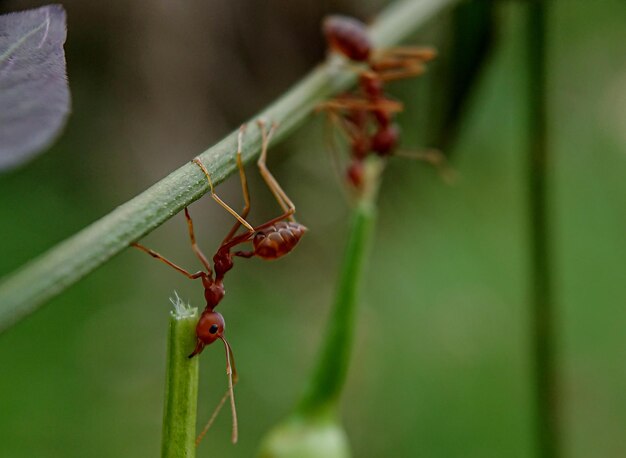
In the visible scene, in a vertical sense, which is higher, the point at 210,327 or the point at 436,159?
the point at 210,327

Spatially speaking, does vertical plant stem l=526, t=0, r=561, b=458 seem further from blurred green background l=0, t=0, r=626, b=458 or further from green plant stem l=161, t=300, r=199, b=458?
green plant stem l=161, t=300, r=199, b=458

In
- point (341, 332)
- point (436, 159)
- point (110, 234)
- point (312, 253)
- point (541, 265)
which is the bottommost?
point (312, 253)

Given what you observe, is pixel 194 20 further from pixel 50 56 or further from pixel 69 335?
pixel 50 56

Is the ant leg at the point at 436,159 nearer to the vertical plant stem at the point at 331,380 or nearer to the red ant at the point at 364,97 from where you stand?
the red ant at the point at 364,97

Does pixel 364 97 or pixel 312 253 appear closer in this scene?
pixel 364 97

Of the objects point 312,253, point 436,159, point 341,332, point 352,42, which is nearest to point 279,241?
point 341,332

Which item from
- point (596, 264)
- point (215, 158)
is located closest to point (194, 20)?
point (596, 264)

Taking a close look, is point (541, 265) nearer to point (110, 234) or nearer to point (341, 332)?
point (341, 332)
